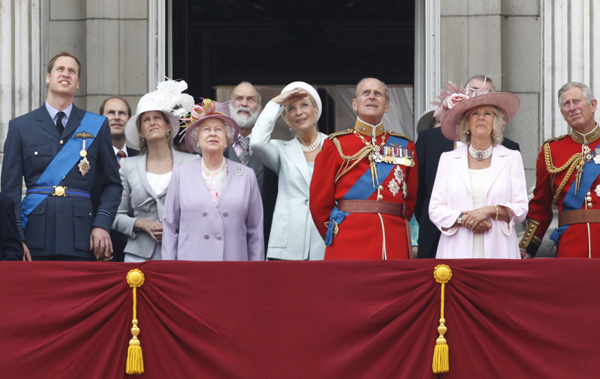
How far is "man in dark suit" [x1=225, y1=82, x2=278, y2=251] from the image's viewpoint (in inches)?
247

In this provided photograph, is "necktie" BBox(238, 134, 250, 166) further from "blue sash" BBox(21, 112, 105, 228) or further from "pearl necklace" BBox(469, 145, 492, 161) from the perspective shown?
"pearl necklace" BBox(469, 145, 492, 161)

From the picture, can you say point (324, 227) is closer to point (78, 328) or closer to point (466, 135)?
point (466, 135)

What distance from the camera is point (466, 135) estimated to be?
553 centimetres

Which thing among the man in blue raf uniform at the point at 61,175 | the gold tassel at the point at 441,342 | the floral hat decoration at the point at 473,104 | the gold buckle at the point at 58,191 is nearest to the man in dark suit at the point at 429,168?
the floral hat decoration at the point at 473,104

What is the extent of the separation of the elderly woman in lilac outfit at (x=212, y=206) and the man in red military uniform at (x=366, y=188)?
15.1 inches

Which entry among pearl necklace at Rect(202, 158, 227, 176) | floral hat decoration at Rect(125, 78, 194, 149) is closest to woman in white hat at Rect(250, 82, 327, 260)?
pearl necklace at Rect(202, 158, 227, 176)

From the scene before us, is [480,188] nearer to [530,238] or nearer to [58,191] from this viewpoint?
[530,238]

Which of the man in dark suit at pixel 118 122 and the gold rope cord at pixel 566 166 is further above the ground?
the man in dark suit at pixel 118 122

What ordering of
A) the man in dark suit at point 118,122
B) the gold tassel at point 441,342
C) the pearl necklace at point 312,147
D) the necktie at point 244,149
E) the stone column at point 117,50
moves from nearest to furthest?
the gold tassel at point 441,342 < the pearl necklace at point 312,147 < the necktie at point 244,149 < the man in dark suit at point 118,122 < the stone column at point 117,50

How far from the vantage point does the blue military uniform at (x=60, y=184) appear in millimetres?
5559

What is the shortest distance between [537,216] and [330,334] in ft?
6.07

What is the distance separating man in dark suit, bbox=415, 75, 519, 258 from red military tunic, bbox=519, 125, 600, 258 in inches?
10.8

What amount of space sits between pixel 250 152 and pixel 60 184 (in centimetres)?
127

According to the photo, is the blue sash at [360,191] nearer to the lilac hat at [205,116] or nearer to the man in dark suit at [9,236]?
the lilac hat at [205,116]
